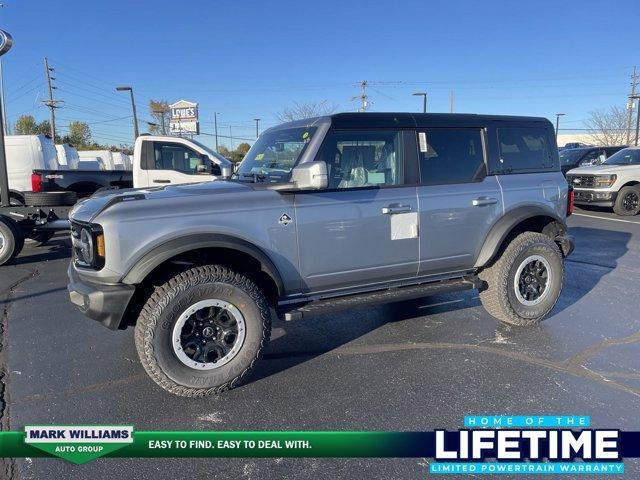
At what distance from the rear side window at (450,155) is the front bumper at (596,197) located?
374 inches

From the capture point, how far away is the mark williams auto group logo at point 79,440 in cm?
264

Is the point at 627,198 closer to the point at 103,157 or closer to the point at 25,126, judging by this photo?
the point at 103,157

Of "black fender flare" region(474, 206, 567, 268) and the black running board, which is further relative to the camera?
"black fender flare" region(474, 206, 567, 268)

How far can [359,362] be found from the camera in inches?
153

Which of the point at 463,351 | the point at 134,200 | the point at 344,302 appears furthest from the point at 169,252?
the point at 463,351

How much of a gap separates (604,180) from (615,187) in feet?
1.08

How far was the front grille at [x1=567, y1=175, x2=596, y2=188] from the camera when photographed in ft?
42.5

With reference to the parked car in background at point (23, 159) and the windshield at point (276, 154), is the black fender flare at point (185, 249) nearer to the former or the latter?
the windshield at point (276, 154)

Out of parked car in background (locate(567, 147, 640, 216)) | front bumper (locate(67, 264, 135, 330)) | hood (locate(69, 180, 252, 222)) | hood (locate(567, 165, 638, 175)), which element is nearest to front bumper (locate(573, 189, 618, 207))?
parked car in background (locate(567, 147, 640, 216))

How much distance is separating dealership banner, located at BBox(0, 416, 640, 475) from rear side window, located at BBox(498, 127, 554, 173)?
2692mm

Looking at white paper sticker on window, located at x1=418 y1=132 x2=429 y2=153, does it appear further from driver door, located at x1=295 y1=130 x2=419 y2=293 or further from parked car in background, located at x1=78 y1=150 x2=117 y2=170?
parked car in background, located at x1=78 y1=150 x2=117 y2=170

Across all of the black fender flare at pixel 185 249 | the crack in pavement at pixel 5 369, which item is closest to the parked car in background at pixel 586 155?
the black fender flare at pixel 185 249

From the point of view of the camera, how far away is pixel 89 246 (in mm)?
3234

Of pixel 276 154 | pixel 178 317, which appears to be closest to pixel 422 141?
pixel 276 154
